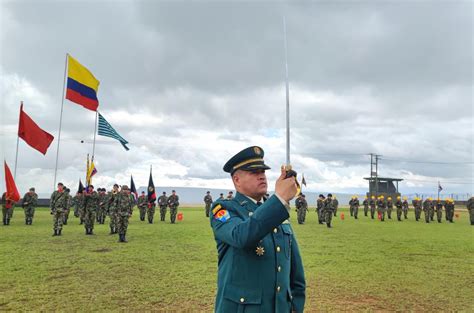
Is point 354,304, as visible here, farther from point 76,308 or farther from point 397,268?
point 76,308

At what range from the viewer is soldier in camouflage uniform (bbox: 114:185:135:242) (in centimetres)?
1234

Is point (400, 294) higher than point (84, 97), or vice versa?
point (84, 97)

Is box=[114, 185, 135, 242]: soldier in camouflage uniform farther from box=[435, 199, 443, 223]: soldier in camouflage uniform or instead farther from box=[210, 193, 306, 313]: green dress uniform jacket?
box=[435, 199, 443, 223]: soldier in camouflage uniform

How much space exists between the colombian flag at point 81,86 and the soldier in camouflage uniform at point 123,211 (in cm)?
532

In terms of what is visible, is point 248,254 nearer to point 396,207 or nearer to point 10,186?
point 10,186

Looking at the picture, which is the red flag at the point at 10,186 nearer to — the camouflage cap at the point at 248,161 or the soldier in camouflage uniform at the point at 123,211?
the soldier in camouflage uniform at the point at 123,211

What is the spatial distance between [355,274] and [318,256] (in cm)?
222

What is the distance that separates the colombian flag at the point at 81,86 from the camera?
51.1 ft

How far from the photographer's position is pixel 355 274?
7664 mm

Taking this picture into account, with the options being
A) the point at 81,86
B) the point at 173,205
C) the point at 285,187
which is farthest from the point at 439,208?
the point at 285,187

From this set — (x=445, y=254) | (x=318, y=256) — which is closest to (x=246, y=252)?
(x=318, y=256)

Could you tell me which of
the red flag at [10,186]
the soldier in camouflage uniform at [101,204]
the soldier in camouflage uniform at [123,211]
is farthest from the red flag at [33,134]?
the soldier in camouflage uniform at [123,211]

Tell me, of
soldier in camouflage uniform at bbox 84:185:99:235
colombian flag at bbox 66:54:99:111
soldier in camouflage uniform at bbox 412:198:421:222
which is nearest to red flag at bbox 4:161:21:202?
soldier in camouflage uniform at bbox 84:185:99:235

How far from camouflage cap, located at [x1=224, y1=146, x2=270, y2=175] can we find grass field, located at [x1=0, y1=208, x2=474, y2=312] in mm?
3661
